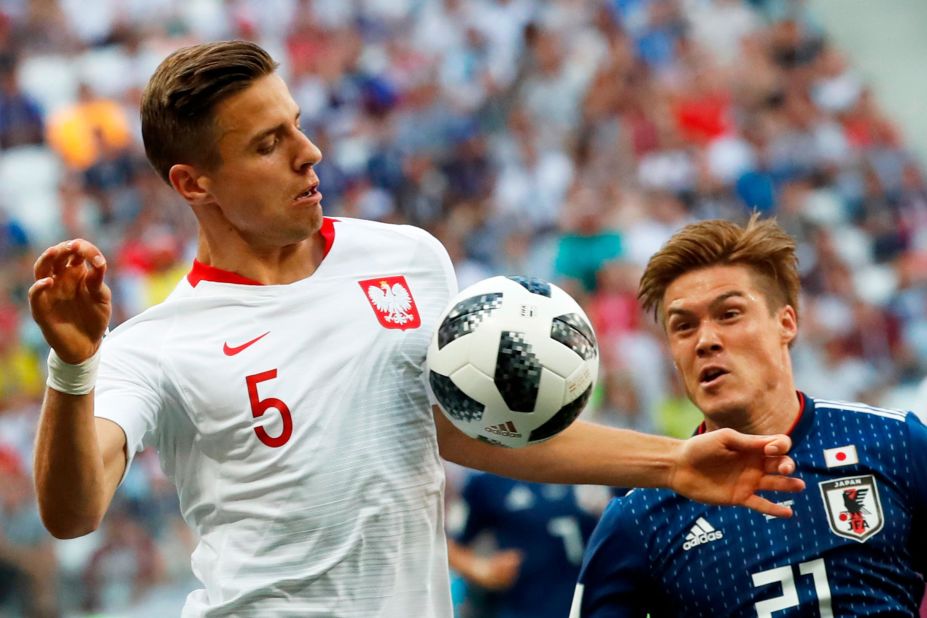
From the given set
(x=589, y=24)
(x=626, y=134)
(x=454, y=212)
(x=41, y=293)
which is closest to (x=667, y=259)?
(x=41, y=293)

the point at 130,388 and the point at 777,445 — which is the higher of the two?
the point at 130,388

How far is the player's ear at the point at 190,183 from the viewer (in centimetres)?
361

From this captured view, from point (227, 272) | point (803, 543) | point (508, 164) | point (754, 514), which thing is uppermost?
point (508, 164)

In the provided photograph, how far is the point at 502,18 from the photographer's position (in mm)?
14969

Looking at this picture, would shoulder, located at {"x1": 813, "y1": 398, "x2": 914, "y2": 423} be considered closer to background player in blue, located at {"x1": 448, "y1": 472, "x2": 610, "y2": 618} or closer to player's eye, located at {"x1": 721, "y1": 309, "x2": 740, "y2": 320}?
player's eye, located at {"x1": 721, "y1": 309, "x2": 740, "y2": 320}

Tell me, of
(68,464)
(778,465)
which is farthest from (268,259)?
(778,465)

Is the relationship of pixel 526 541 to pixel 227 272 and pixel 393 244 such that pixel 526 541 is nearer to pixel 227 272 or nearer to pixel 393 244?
pixel 393 244

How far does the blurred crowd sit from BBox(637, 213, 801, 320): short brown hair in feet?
15.5

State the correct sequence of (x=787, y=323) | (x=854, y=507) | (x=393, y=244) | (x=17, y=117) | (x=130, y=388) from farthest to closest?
(x=17, y=117)
(x=787, y=323)
(x=854, y=507)
(x=393, y=244)
(x=130, y=388)

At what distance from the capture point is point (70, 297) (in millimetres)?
3025

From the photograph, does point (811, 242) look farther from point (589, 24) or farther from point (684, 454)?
point (684, 454)

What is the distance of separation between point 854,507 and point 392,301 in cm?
147

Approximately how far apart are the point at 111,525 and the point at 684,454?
680 cm

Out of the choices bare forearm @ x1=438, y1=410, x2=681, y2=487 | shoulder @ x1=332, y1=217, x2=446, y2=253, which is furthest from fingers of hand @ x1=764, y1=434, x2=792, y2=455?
shoulder @ x1=332, y1=217, x2=446, y2=253
